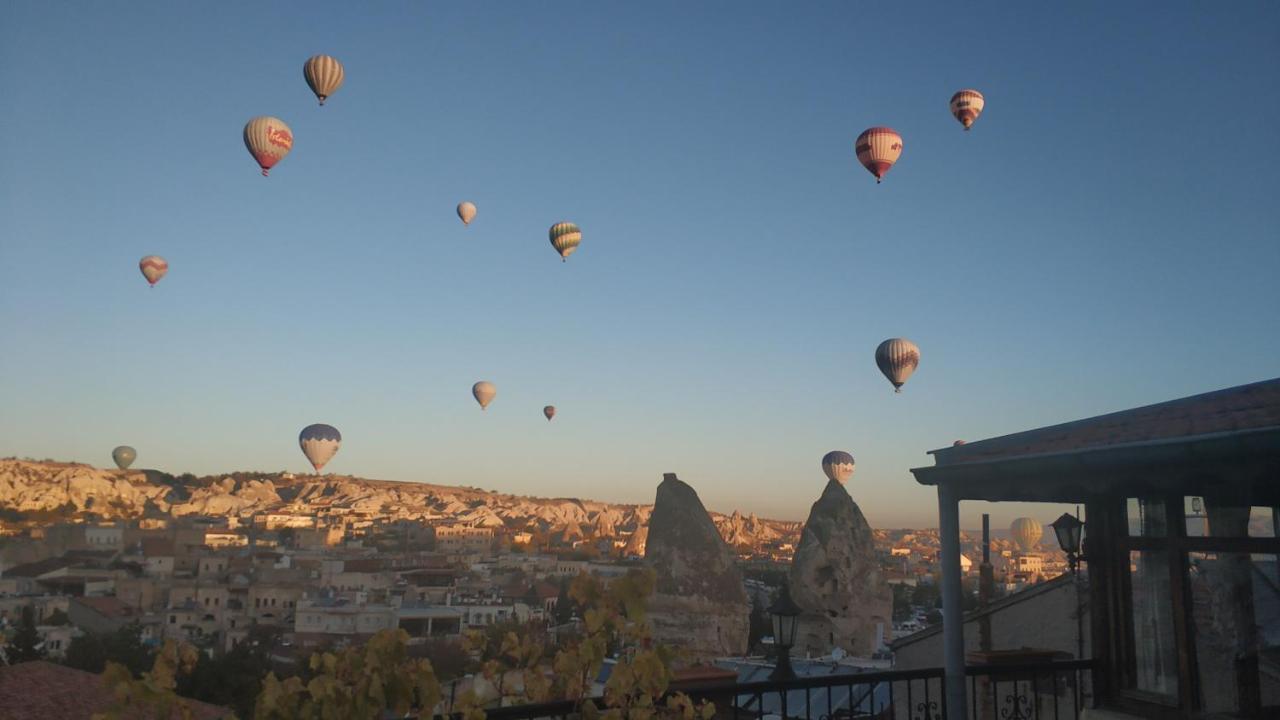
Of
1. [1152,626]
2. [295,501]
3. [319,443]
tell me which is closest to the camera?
[1152,626]

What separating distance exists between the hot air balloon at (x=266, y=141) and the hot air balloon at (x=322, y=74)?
1.48m

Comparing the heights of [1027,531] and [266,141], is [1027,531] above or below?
below

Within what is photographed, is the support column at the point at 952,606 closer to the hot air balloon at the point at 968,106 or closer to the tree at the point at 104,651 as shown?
the hot air balloon at the point at 968,106

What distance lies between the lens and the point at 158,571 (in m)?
75.5

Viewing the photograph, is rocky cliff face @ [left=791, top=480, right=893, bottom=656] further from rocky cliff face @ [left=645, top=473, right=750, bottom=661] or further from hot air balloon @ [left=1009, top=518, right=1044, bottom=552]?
hot air balloon @ [left=1009, top=518, right=1044, bottom=552]

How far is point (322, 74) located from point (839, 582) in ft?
131

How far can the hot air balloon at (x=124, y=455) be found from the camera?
7688 cm

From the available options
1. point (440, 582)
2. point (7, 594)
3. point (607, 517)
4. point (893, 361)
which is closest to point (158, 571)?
point (7, 594)

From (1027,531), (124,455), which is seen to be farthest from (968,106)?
(124,455)

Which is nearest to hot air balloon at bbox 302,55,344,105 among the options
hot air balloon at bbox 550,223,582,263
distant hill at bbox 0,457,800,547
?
hot air balloon at bbox 550,223,582,263

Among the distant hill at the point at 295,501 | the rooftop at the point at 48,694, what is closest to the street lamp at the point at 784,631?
the rooftop at the point at 48,694

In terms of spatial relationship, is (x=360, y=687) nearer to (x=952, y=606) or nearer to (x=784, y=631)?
(x=952, y=606)

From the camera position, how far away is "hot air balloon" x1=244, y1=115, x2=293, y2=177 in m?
24.6

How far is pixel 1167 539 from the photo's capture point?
5.25 metres
